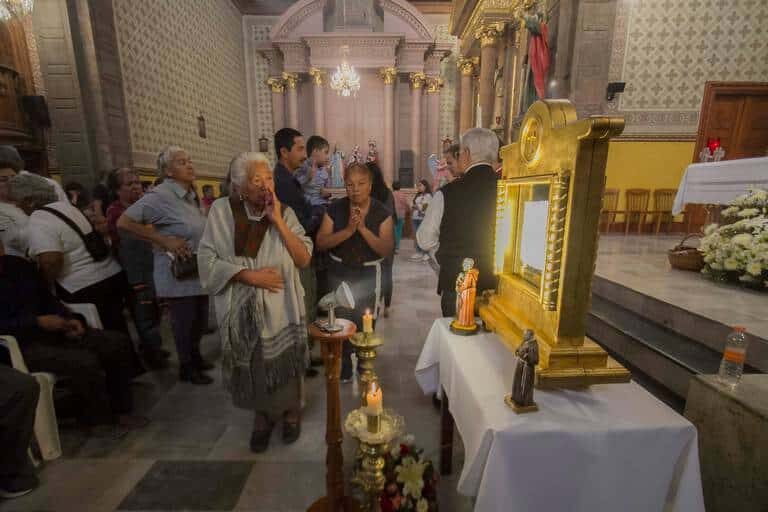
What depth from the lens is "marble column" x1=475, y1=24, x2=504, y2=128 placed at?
836 cm

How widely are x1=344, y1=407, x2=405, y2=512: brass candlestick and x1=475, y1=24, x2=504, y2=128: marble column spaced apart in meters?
8.62

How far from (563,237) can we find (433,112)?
12283 mm

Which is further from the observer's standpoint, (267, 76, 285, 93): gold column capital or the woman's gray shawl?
(267, 76, 285, 93): gold column capital

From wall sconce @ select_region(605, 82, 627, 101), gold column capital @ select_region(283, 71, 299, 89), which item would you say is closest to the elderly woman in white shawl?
wall sconce @ select_region(605, 82, 627, 101)

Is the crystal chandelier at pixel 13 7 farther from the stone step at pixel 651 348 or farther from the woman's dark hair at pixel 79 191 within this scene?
the stone step at pixel 651 348

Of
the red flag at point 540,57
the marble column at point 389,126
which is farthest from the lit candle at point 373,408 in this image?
the marble column at point 389,126

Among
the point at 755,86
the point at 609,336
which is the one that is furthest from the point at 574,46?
the point at 609,336

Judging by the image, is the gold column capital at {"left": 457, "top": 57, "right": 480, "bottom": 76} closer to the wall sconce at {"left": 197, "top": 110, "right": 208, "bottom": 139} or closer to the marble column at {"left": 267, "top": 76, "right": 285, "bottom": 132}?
the marble column at {"left": 267, "top": 76, "right": 285, "bottom": 132}

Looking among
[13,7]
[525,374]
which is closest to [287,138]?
[525,374]

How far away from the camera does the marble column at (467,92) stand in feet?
37.1

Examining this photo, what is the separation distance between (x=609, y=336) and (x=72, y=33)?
7437mm

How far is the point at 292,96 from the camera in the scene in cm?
1210

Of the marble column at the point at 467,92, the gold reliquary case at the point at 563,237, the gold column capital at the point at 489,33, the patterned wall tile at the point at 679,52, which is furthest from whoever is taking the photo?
the marble column at the point at 467,92

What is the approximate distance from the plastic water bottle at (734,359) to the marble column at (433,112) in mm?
11753
